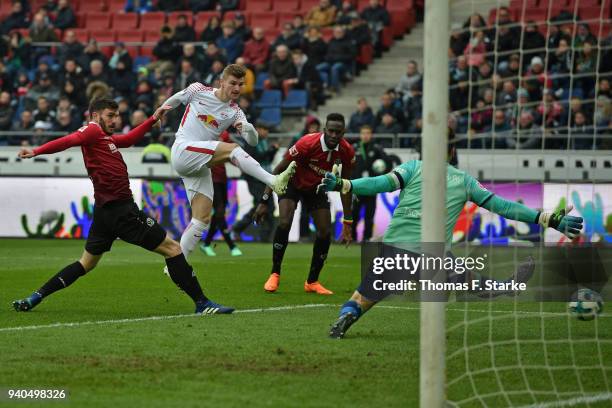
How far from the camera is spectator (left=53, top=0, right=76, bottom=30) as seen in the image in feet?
106

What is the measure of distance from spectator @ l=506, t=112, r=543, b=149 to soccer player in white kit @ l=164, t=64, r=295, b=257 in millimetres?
2841

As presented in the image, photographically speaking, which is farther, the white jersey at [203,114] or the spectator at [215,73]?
the spectator at [215,73]

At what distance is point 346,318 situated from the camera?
29.3 feet

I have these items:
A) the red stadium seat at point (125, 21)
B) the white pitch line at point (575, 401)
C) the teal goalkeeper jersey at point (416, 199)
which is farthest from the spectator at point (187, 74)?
the white pitch line at point (575, 401)

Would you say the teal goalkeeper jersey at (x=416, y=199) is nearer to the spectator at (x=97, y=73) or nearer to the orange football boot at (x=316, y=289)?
the orange football boot at (x=316, y=289)

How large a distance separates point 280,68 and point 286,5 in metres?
4.85

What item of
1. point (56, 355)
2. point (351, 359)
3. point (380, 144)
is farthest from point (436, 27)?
point (380, 144)

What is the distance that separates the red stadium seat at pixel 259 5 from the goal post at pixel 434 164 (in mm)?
25383

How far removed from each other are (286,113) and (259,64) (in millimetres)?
1694

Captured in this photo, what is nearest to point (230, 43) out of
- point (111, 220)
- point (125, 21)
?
point (125, 21)

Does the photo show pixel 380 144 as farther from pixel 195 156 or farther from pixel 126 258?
pixel 195 156

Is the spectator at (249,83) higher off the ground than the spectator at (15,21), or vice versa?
the spectator at (15,21)

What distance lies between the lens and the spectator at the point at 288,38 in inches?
1086

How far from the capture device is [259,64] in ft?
91.5
